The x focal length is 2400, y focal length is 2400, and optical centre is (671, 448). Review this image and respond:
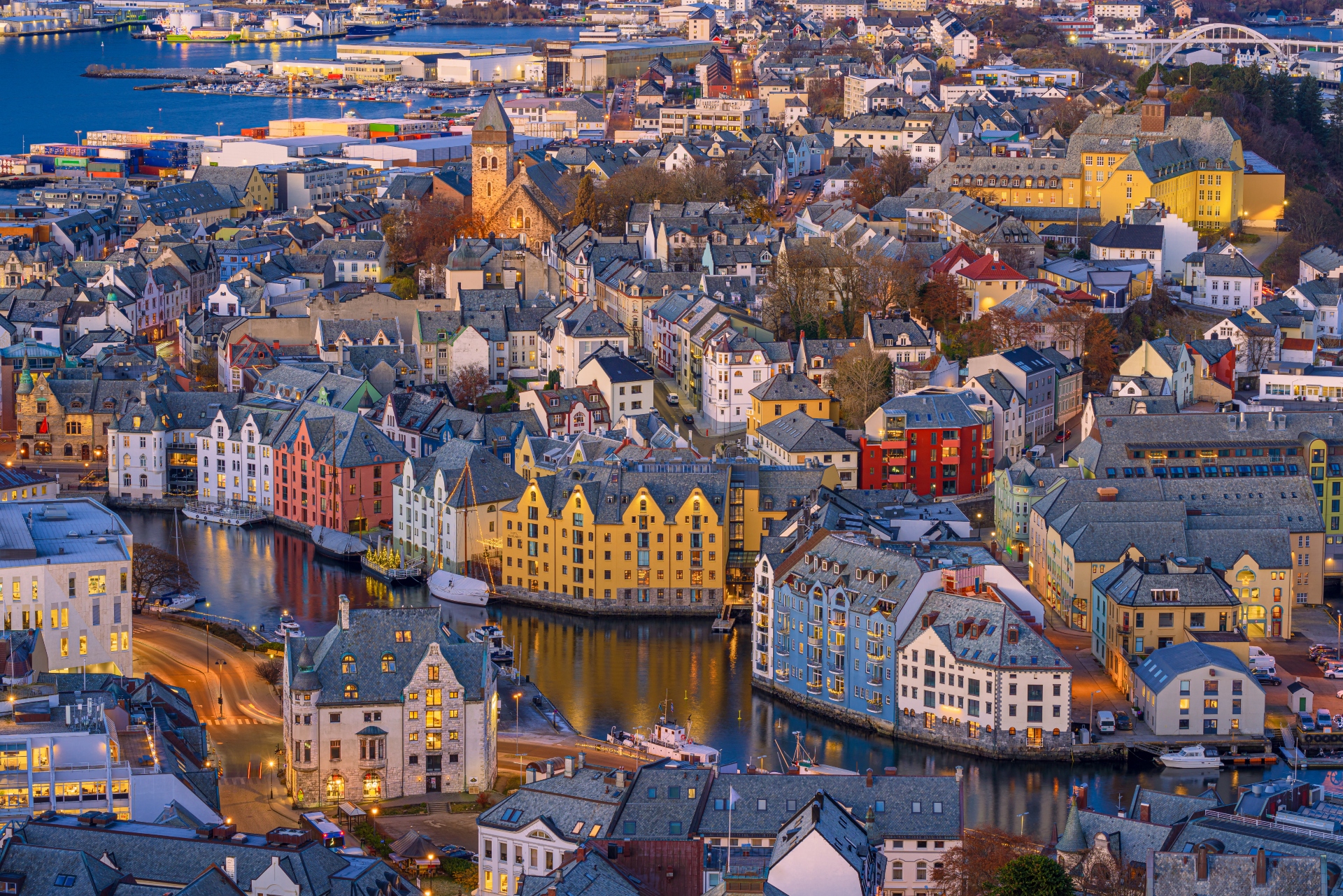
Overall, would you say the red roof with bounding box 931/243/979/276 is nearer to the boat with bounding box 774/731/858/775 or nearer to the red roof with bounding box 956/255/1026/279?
the red roof with bounding box 956/255/1026/279

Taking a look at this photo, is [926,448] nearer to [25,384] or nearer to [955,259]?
[955,259]

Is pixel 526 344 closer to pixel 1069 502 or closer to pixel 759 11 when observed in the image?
pixel 1069 502

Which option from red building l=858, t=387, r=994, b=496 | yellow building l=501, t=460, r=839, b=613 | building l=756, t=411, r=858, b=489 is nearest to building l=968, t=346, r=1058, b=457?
red building l=858, t=387, r=994, b=496

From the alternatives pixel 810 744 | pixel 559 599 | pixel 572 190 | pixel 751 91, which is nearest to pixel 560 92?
pixel 751 91

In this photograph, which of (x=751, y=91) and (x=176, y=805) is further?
(x=751, y=91)

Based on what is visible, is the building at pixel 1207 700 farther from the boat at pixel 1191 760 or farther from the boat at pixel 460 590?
the boat at pixel 460 590

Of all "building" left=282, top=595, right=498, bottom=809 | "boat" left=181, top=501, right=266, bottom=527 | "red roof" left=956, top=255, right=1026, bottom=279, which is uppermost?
"red roof" left=956, top=255, right=1026, bottom=279
